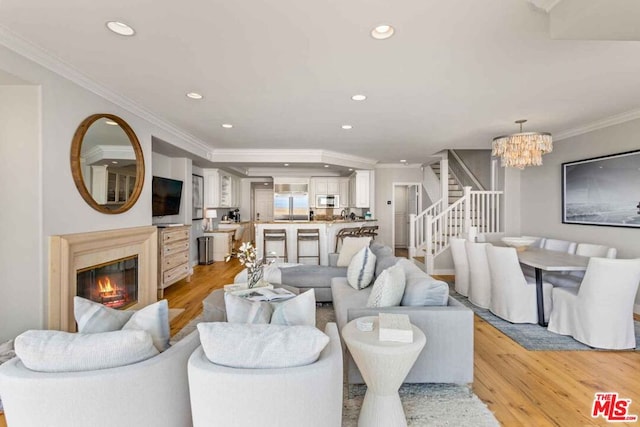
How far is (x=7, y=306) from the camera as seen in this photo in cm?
248

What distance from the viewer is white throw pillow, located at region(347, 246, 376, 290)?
3438mm

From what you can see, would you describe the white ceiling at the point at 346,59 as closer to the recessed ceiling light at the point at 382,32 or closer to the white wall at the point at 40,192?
the recessed ceiling light at the point at 382,32

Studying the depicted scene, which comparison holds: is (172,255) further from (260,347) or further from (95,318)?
(260,347)

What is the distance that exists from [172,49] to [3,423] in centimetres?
273

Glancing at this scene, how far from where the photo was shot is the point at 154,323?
159 centimetres

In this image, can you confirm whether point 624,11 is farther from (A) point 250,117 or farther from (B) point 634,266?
(A) point 250,117

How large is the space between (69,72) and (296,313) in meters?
2.92

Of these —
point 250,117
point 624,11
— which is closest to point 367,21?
point 624,11

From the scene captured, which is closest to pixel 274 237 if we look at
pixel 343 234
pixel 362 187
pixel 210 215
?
pixel 343 234

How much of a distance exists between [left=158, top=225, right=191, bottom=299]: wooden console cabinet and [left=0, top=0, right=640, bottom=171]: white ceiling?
178cm

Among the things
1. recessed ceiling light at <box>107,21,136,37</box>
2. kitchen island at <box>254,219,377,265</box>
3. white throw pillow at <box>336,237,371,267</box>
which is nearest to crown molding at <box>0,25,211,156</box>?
recessed ceiling light at <box>107,21,136,37</box>

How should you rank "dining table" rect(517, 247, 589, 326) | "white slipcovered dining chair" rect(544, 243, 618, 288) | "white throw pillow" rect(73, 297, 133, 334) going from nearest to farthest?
"white throw pillow" rect(73, 297, 133, 334)
"dining table" rect(517, 247, 589, 326)
"white slipcovered dining chair" rect(544, 243, 618, 288)

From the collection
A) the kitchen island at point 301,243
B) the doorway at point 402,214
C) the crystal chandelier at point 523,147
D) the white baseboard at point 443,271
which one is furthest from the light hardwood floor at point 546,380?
the doorway at point 402,214

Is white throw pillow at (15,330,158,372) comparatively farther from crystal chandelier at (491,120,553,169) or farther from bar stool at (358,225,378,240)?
bar stool at (358,225,378,240)
